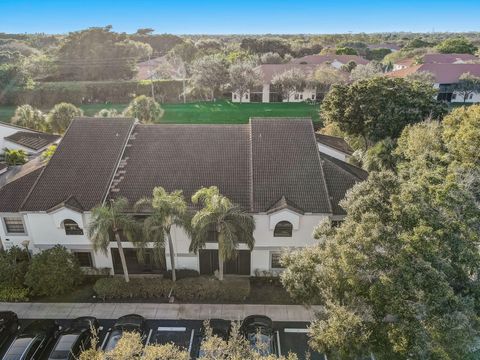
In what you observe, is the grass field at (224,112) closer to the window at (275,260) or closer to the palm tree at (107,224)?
the window at (275,260)

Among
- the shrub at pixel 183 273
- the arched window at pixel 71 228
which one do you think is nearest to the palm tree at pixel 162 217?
the shrub at pixel 183 273

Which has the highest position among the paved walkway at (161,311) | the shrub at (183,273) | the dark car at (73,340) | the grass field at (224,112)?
the grass field at (224,112)

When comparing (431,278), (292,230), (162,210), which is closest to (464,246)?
(431,278)

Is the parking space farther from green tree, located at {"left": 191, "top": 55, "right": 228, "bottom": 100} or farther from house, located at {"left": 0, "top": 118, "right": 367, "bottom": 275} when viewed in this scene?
green tree, located at {"left": 191, "top": 55, "right": 228, "bottom": 100}

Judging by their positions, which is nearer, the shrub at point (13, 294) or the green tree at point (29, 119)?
the shrub at point (13, 294)

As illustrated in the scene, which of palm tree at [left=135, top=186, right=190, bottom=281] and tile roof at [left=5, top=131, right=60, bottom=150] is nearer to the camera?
palm tree at [left=135, top=186, right=190, bottom=281]

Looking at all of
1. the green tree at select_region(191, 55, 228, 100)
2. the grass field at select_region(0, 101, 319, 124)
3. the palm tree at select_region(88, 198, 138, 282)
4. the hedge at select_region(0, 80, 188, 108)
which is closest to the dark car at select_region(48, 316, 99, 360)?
the palm tree at select_region(88, 198, 138, 282)
